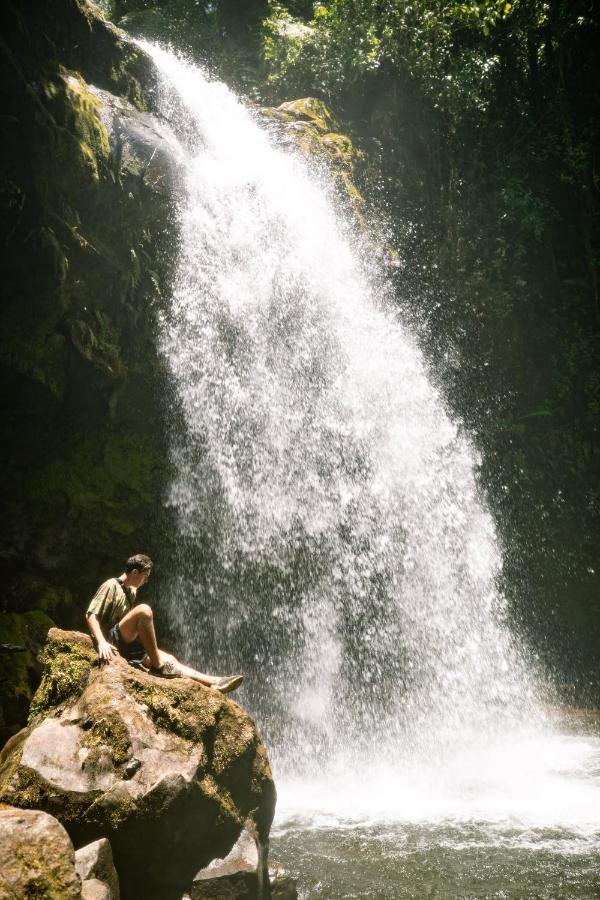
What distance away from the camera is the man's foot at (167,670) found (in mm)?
4707

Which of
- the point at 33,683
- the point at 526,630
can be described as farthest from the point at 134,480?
the point at 526,630

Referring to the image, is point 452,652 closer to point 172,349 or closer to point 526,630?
point 526,630

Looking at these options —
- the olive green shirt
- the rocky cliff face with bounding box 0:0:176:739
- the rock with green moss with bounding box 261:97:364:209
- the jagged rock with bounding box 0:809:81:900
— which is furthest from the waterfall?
the jagged rock with bounding box 0:809:81:900

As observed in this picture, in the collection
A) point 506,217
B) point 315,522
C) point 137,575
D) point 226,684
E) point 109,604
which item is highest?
point 506,217

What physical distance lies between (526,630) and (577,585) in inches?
55.8

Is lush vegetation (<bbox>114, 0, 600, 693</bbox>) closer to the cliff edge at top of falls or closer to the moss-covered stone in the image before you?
the cliff edge at top of falls

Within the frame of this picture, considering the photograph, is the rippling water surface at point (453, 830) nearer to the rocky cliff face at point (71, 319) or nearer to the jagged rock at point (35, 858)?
the jagged rock at point (35, 858)

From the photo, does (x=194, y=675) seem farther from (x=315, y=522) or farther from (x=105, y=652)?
(x=315, y=522)

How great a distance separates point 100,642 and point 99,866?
4.81 ft

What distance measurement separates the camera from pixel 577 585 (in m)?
10.7

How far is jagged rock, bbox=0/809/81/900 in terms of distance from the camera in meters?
2.66

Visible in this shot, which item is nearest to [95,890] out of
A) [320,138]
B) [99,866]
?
[99,866]

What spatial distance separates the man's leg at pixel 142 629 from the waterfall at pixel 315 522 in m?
3.62

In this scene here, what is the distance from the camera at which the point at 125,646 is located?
4668 mm
